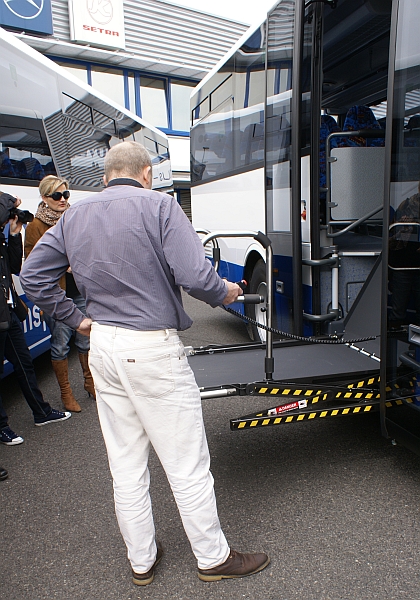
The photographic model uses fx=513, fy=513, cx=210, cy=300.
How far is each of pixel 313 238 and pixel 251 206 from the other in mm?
1610

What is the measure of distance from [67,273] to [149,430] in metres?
2.49

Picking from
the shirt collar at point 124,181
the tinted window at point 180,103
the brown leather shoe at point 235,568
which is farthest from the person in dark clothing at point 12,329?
the tinted window at point 180,103

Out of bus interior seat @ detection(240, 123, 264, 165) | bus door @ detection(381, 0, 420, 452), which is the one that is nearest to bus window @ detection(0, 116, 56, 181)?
bus interior seat @ detection(240, 123, 264, 165)

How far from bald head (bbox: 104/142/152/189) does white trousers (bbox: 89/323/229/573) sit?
25.9 inches

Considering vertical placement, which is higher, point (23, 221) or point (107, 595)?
point (23, 221)

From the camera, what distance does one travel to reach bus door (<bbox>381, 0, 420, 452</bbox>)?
8.84ft

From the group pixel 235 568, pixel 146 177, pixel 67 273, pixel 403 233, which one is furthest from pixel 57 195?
pixel 235 568

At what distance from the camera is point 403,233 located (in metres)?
2.76

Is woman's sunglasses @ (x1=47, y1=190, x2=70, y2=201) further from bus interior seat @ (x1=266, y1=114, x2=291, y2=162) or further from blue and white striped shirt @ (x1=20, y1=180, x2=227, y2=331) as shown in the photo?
blue and white striped shirt @ (x1=20, y1=180, x2=227, y2=331)

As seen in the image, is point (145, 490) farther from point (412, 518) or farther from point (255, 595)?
point (412, 518)

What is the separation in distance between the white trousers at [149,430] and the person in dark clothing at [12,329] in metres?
1.67

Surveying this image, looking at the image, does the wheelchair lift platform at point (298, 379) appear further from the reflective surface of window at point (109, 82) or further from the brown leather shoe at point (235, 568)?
the reflective surface of window at point (109, 82)

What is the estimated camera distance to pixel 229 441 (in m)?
3.76

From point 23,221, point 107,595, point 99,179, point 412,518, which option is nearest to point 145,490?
point 107,595
